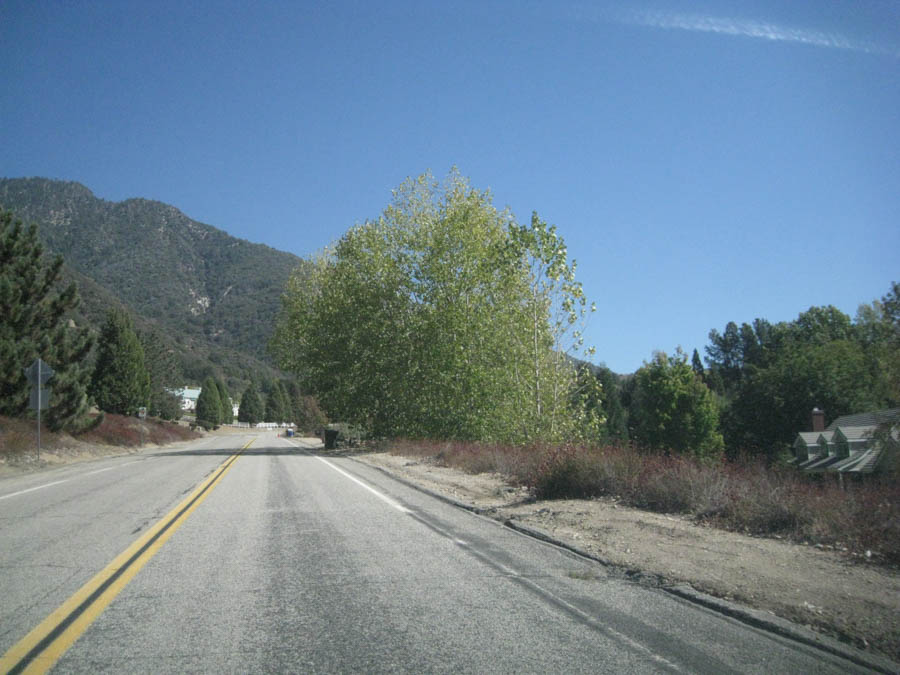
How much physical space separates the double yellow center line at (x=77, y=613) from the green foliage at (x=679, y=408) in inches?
2150

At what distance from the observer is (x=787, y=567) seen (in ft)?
22.5

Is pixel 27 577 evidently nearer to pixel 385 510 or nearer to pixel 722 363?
pixel 385 510

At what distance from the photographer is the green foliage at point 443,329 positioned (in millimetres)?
23031

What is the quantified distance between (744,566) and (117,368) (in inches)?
1931

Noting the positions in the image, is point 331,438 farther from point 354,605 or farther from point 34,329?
point 354,605

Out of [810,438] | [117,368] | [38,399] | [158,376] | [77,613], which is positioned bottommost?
[77,613]

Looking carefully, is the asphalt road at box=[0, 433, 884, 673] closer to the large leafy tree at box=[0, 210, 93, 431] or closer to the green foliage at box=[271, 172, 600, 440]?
the green foliage at box=[271, 172, 600, 440]

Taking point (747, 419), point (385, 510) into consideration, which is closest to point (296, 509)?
point (385, 510)

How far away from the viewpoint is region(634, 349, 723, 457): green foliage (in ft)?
192

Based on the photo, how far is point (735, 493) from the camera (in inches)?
378

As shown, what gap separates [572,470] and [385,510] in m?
3.93

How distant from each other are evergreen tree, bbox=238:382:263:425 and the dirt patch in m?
134

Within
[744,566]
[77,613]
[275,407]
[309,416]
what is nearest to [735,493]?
[744,566]

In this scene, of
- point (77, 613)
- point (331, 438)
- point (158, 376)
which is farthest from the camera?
point (158, 376)
